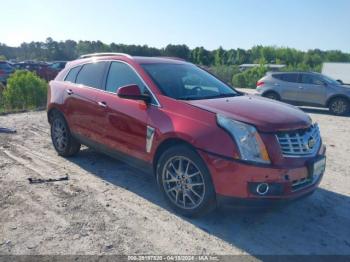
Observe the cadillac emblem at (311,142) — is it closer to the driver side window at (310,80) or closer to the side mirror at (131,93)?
the side mirror at (131,93)

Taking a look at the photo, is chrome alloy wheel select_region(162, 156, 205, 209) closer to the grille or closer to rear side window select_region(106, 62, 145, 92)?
the grille

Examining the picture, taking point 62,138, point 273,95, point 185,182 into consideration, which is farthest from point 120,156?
point 273,95

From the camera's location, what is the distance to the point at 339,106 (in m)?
13.4

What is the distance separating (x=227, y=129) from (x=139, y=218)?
1437 mm

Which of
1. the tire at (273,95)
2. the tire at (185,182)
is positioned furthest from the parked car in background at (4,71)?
the tire at (185,182)

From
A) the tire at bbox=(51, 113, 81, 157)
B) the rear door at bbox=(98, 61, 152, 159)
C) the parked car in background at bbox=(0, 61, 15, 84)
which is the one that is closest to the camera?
the rear door at bbox=(98, 61, 152, 159)

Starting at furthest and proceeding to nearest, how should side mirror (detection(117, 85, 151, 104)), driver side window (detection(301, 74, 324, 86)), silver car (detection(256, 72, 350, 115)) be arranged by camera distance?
driver side window (detection(301, 74, 324, 86)), silver car (detection(256, 72, 350, 115)), side mirror (detection(117, 85, 151, 104))

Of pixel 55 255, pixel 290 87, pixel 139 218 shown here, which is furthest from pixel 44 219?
pixel 290 87

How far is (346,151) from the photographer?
7.26 meters

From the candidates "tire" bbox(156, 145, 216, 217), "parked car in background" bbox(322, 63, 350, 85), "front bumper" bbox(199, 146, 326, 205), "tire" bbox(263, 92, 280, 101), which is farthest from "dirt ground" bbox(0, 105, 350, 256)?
"parked car in background" bbox(322, 63, 350, 85)

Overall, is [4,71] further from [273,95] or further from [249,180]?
[249,180]

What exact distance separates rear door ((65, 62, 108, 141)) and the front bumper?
215 centimetres

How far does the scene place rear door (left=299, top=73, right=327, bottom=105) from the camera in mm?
13789

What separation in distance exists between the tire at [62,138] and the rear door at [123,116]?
4.00 feet
